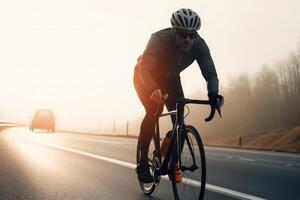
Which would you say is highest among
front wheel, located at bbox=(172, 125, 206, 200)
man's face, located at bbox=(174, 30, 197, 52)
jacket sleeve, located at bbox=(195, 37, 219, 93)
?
man's face, located at bbox=(174, 30, 197, 52)

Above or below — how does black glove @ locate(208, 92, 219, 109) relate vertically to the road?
above

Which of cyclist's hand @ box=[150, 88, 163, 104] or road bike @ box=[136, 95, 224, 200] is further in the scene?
cyclist's hand @ box=[150, 88, 163, 104]

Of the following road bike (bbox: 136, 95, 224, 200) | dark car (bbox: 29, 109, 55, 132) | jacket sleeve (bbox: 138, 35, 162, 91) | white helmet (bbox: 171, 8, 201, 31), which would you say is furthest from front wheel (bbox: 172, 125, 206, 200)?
dark car (bbox: 29, 109, 55, 132)

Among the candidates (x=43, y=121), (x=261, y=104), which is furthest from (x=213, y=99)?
(x=261, y=104)

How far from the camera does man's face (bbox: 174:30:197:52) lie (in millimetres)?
5082

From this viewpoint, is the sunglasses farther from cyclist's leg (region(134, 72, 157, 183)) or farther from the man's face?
cyclist's leg (region(134, 72, 157, 183))

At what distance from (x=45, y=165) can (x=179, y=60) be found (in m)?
4.84

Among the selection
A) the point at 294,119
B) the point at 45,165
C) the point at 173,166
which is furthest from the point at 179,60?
the point at 294,119

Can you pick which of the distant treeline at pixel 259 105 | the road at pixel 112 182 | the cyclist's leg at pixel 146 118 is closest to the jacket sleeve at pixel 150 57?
the cyclist's leg at pixel 146 118

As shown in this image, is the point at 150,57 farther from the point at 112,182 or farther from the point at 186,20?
the point at 112,182

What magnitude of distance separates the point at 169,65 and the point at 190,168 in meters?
1.31

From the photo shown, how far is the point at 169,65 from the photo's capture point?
550 centimetres

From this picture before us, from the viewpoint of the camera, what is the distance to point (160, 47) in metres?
5.32

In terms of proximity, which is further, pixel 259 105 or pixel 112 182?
pixel 259 105
